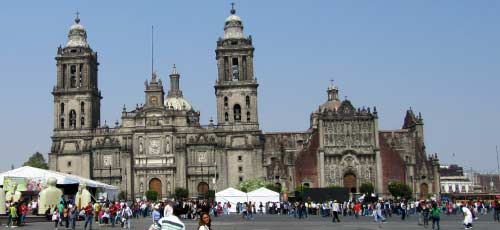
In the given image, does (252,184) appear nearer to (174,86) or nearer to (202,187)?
(202,187)

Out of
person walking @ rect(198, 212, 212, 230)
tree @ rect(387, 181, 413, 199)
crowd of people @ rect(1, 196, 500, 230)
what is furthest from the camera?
tree @ rect(387, 181, 413, 199)

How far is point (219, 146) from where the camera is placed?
88.9 meters

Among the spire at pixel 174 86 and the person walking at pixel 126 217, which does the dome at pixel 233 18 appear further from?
the person walking at pixel 126 217

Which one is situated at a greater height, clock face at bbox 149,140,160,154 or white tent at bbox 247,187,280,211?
clock face at bbox 149,140,160,154

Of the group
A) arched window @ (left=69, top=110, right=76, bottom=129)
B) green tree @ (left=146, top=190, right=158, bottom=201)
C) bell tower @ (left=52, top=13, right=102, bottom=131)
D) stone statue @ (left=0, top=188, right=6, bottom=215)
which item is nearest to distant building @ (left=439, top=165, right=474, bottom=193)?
green tree @ (left=146, top=190, right=158, bottom=201)

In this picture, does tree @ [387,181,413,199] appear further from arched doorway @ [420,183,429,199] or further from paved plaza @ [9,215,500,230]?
paved plaza @ [9,215,500,230]

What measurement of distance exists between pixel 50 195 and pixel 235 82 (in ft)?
165

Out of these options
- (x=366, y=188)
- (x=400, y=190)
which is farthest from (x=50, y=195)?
(x=400, y=190)

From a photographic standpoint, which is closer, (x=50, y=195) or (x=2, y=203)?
(x=2, y=203)

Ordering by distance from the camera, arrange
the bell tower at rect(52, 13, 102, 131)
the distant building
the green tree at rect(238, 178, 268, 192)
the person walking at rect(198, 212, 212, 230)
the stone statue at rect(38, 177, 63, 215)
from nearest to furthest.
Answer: the person walking at rect(198, 212, 212, 230)
the stone statue at rect(38, 177, 63, 215)
the green tree at rect(238, 178, 268, 192)
the bell tower at rect(52, 13, 102, 131)
the distant building

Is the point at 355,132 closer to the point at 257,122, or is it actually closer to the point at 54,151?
the point at 257,122

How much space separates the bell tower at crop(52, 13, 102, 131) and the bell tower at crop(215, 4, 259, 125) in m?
16.7

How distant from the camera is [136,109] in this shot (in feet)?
305

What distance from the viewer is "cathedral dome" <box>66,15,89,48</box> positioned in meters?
93.6
